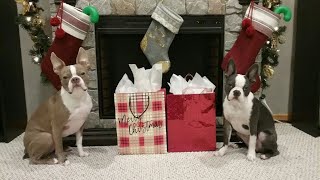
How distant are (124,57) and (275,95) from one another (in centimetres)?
134

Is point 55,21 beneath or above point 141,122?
above

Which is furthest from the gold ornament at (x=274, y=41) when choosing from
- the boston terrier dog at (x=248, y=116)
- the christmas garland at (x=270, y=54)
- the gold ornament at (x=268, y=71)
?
the boston terrier dog at (x=248, y=116)

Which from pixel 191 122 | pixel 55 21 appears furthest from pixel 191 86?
pixel 55 21

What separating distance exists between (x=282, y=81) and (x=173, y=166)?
4.61 ft

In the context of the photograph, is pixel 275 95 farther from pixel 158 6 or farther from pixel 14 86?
pixel 14 86

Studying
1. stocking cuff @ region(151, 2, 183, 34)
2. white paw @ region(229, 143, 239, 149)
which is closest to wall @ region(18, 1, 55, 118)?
stocking cuff @ region(151, 2, 183, 34)

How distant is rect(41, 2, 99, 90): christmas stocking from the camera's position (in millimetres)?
2201

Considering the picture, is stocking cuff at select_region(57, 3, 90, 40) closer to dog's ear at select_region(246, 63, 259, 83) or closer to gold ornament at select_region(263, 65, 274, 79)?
dog's ear at select_region(246, 63, 259, 83)

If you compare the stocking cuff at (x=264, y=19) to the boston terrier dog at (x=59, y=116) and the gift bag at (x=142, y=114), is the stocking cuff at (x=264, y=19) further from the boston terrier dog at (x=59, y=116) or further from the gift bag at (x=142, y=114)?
the boston terrier dog at (x=59, y=116)

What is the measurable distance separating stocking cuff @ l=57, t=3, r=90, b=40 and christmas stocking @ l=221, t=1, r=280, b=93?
1016 mm

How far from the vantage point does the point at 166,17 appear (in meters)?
2.26

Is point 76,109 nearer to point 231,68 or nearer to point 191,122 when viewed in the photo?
point 191,122

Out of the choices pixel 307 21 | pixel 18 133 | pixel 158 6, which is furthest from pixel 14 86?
pixel 307 21

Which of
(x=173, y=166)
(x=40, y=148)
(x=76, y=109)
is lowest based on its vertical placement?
(x=173, y=166)
